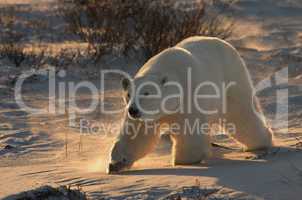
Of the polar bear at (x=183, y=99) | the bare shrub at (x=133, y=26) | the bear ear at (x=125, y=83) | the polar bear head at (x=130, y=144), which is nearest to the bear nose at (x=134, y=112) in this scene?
the polar bear at (x=183, y=99)

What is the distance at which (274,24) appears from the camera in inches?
477

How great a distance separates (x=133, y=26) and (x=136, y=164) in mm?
4699

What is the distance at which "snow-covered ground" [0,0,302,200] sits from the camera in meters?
4.43

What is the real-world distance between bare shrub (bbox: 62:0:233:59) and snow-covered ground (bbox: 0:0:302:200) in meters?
0.80

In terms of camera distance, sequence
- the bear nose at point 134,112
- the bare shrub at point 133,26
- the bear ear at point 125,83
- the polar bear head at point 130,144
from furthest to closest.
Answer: the bare shrub at point 133,26
the polar bear head at point 130,144
the bear ear at point 125,83
the bear nose at point 134,112

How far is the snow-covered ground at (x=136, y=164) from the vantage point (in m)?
4.43

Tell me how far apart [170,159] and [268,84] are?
2.88m

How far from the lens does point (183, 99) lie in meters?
5.16

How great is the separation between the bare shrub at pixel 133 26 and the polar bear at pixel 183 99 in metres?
3.49

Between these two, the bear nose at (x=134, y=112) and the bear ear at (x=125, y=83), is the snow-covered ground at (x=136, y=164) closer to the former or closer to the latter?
the bear nose at (x=134, y=112)

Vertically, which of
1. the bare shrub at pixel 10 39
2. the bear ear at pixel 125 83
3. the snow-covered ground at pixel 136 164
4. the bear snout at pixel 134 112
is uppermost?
the bare shrub at pixel 10 39

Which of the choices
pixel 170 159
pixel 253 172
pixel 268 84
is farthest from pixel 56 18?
pixel 253 172

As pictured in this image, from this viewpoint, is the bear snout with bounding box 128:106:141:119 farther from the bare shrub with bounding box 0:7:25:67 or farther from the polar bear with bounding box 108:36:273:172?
the bare shrub with bounding box 0:7:25:67

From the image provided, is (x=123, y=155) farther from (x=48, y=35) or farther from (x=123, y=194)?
(x=48, y=35)
